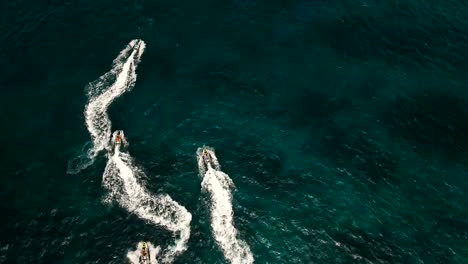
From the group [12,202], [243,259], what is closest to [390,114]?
[243,259]

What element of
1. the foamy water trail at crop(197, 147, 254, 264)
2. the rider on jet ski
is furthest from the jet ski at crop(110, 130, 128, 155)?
the rider on jet ski

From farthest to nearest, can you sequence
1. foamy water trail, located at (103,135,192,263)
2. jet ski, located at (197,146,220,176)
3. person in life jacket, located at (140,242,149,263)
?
jet ski, located at (197,146,220,176) → foamy water trail, located at (103,135,192,263) → person in life jacket, located at (140,242,149,263)

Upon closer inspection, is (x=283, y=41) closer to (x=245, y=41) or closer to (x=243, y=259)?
(x=245, y=41)

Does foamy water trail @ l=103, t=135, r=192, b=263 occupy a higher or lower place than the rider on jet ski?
higher

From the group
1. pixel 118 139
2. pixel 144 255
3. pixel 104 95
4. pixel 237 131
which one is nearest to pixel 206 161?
pixel 237 131

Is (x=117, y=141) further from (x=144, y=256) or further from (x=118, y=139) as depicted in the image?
(x=144, y=256)

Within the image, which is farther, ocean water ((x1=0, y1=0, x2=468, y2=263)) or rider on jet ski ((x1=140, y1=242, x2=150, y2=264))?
ocean water ((x1=0, y1=0, x2=468, y2=263))

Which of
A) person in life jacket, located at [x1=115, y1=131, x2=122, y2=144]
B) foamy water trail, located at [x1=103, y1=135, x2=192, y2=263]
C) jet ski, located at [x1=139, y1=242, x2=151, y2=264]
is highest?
person in life jacket, located at [x1=115, y1=131, x2=122, y2=144]

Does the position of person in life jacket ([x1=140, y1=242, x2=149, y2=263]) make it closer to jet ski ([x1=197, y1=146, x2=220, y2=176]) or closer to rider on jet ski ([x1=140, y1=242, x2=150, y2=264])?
rider on jet ski ([x1=140, y1=242, x2=150, y2=264])
